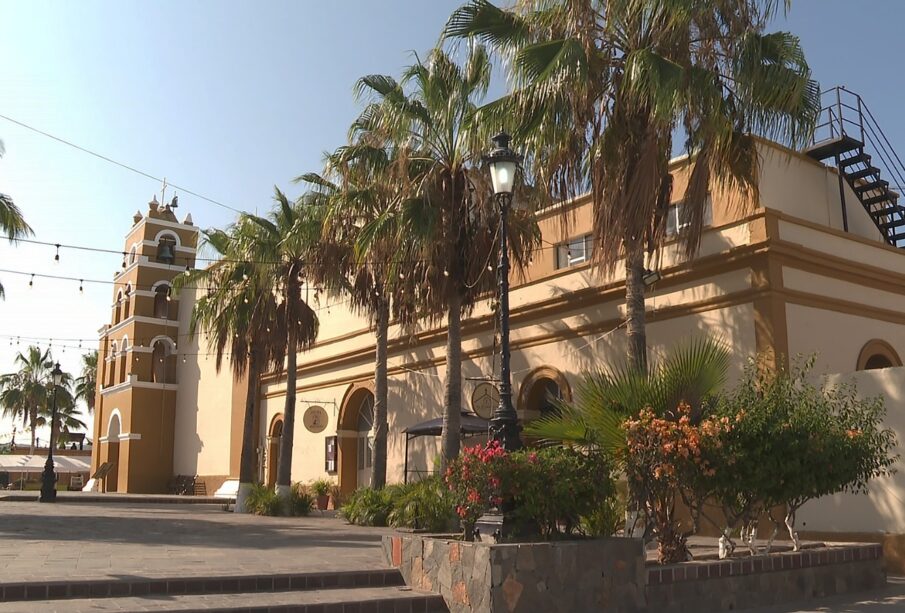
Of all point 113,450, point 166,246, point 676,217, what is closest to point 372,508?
point 676,217

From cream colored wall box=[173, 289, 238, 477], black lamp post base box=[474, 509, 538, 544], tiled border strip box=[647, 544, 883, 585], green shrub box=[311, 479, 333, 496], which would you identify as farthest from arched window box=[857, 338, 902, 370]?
cream colored wall box=[173, 289, 238, 477]

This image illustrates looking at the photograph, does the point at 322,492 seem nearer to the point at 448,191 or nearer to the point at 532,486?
the point at 448,191

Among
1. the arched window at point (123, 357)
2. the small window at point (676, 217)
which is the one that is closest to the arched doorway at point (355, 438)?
the small window at point (676, 217)

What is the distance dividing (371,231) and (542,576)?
9.69 m

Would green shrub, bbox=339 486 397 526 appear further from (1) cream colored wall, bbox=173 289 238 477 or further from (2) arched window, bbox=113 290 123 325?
(2) arched window, bbox=113 290 123 325

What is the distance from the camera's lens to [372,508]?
20000 mm

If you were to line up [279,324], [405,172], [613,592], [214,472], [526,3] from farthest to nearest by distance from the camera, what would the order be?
1. [214,472]
2. [279,324]
3. [405,172]
4. [526,3]
5. [613,592]

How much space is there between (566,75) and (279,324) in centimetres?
1395

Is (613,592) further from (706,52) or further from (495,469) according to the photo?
(706,52)

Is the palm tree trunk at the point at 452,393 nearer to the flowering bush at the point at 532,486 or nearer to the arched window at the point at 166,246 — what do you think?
the flowering bush at the point at 532,486

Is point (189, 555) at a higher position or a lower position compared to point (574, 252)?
lower

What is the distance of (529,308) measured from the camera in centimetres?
2022

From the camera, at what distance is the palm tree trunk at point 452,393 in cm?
1686

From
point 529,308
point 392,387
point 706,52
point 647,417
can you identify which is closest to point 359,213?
point 529,308
